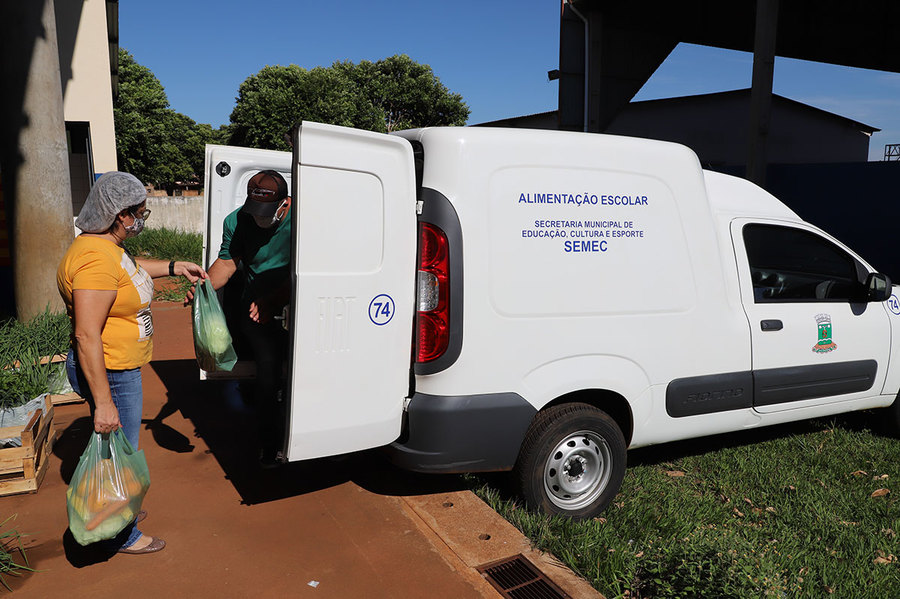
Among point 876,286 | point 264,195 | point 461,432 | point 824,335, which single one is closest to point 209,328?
point 264,195

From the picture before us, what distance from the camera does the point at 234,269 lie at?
14.3 ft

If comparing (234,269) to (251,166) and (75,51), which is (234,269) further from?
(75,51)

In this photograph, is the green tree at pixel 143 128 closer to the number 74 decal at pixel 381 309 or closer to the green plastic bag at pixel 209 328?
the green plastic bag at pixel 209 328

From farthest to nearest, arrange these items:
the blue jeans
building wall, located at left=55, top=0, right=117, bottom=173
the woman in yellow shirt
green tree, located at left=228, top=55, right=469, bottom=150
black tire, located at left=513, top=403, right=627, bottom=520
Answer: green tree, located at left=228, top=55, right=469, bottom=150
building wall, located at left=55, top=0, right=117, bottom=173
black tire, located at left=513, top=403, right=627, bottom=520
the blue jeans
the woman in yellow shirt

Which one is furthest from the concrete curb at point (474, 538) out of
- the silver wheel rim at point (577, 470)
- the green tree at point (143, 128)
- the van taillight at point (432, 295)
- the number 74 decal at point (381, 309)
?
the green tree at point (143, 128)

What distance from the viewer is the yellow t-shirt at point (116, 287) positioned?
2879 mm

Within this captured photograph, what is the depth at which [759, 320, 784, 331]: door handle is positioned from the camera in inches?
166

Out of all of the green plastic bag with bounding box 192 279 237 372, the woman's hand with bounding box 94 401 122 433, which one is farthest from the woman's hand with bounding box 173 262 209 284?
the woman's hand with bounding box 94 401 122 433

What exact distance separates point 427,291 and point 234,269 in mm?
1686

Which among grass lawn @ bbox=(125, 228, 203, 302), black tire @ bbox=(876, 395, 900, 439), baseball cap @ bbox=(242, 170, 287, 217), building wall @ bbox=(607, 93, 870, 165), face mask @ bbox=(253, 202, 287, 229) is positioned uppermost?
building wall @ bbox=(607, 93, 870, 165)

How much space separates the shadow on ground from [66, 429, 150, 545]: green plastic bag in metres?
0.94

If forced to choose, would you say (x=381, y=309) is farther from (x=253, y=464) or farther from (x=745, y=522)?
(x=745, y=522)

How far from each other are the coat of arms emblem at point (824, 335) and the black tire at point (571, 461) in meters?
1.74

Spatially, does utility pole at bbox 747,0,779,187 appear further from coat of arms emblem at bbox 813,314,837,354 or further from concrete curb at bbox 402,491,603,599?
concrete curb at bbox 402,491,603,599
